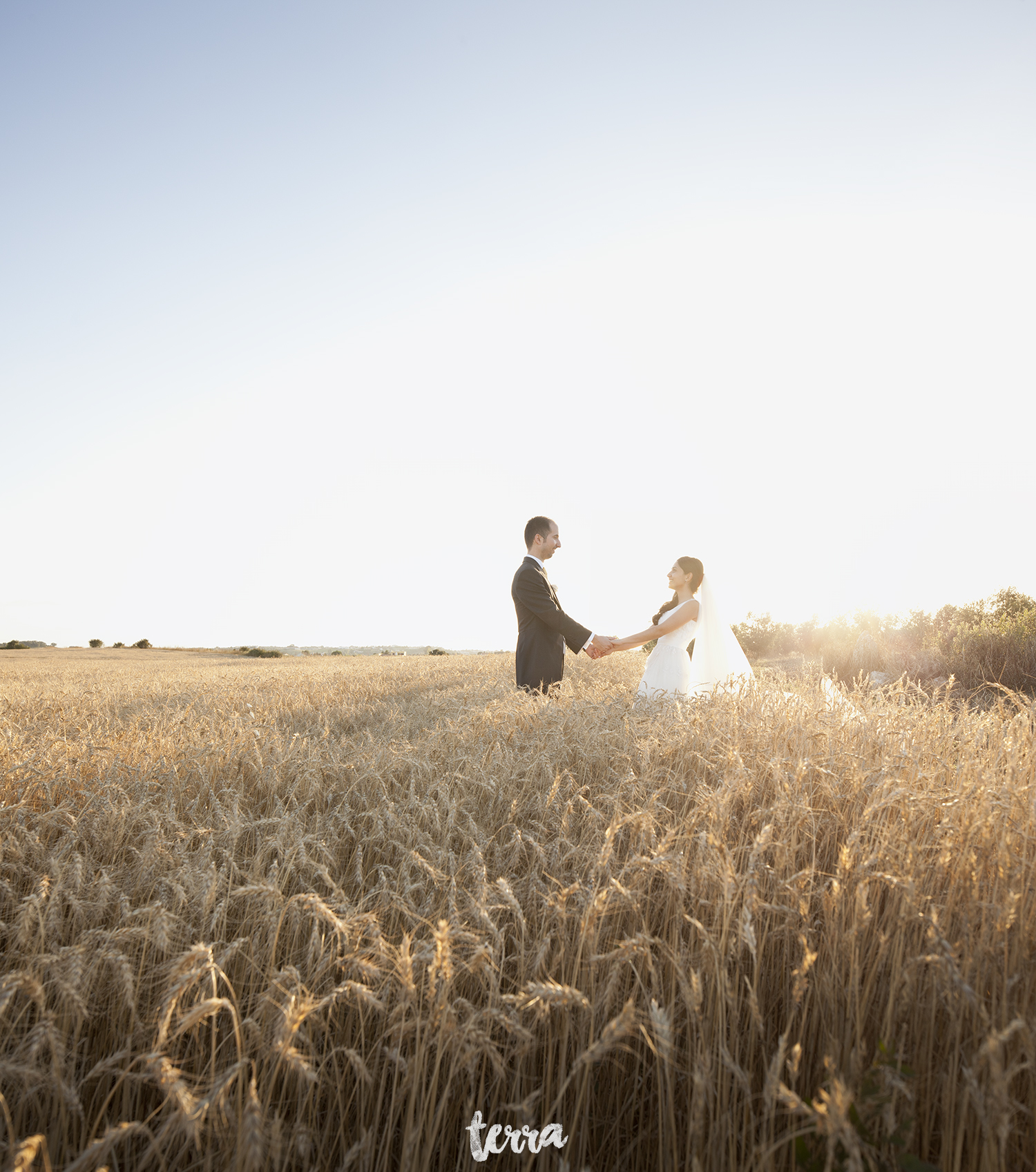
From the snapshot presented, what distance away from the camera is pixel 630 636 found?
807cm

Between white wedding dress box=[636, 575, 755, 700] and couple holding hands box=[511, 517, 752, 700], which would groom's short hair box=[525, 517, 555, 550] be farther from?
white wedding dress box=[636, 575, 755, 700]

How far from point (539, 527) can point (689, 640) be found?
2579mm

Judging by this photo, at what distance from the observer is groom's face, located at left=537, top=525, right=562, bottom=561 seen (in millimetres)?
8031

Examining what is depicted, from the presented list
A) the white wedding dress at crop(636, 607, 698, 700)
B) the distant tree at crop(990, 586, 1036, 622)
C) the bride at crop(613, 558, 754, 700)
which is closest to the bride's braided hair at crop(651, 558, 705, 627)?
the bride at crop(613, 558, 754, 700)

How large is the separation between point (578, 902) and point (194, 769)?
283 centimetres

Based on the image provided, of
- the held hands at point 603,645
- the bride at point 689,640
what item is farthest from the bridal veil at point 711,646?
the held hands at point 603,645

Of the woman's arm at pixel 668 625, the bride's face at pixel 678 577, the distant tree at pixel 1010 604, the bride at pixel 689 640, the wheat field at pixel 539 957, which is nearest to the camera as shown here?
the wheat field at pixel 539 957

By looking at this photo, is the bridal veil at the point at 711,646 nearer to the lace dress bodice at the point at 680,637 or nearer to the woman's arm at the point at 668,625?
the lace dress bodice at the point at 680,637

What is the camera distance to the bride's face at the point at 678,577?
833 centimetres

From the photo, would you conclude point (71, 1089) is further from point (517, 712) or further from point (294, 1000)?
point (517, 712)

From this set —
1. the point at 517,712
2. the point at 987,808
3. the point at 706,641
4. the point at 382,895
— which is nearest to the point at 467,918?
the point at 382,895

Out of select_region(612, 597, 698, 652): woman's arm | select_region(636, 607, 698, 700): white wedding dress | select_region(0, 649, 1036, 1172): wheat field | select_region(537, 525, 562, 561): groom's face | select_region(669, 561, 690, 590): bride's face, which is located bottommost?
select_region(0, 649, 1036, 1172): wheat field

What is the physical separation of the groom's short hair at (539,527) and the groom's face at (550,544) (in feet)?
0.14

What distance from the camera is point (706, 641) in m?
8.11
